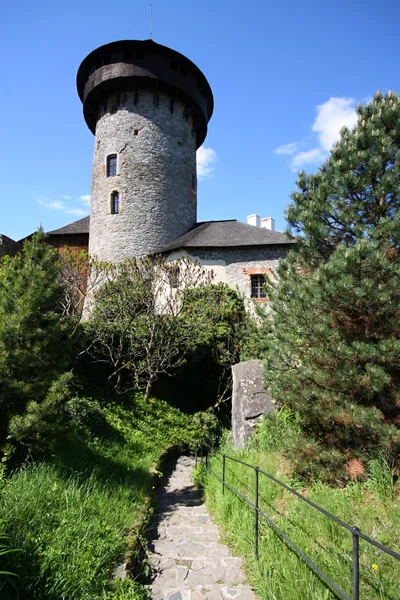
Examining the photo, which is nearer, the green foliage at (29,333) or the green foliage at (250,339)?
the green foliage at (29,333)

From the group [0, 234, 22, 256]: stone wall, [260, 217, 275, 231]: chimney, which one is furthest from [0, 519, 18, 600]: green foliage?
[260, 217, 275, 231]: chimney

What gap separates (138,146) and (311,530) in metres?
19.1

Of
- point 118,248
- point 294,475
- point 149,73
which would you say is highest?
point 149,73

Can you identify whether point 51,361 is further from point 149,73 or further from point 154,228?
point 149,73

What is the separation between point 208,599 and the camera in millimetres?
3320

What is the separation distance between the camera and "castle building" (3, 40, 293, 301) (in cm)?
1895

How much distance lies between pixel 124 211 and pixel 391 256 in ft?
53.4

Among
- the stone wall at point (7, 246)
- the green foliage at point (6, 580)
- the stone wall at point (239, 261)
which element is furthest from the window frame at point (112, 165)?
the green foliage at point (6, 580)

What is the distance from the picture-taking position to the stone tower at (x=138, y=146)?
19.1 m

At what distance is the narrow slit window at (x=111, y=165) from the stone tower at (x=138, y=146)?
5cm

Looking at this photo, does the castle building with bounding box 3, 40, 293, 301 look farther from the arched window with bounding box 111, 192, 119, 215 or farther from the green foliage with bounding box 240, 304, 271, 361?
the green foliage with bounding box 240, 304, 271, 361

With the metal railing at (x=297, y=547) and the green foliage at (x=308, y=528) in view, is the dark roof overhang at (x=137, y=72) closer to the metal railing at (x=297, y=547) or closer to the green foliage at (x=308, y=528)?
the metal railing at (x=297, y=547)

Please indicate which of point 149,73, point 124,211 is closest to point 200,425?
point 124,211

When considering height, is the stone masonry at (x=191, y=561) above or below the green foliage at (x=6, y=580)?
below
